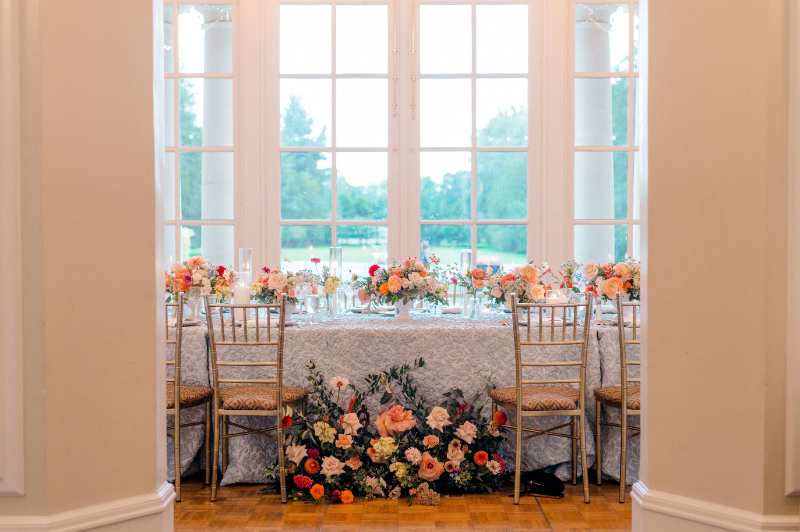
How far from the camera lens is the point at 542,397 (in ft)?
10.1

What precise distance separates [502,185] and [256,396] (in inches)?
96.9

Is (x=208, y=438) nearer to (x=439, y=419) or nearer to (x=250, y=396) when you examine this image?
(x=250, y=396)

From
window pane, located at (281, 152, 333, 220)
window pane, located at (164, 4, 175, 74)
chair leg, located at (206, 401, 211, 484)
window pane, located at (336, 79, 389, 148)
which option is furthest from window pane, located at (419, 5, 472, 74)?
chair leg, located at (206, 401, 211, 484)

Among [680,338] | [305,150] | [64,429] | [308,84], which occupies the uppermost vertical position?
[308,84]

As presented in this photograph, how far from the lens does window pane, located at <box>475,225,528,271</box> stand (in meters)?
4.82

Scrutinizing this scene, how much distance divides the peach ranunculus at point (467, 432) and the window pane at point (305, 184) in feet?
6.98

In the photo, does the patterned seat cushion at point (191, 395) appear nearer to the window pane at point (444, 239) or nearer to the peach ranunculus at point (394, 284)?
the peach ranunculus at point (394, 284)

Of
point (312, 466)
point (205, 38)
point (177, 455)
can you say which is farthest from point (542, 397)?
point (205, 38)

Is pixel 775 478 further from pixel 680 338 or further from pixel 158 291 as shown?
pixel 158 291

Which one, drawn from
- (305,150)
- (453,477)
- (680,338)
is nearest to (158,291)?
(680,338)

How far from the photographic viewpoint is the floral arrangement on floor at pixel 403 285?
3557mm

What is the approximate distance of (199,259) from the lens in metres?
3.72

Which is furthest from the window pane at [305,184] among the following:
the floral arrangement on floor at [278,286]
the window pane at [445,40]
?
the floral arrangement on floor at [278,286]

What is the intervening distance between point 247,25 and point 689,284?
12.8ft
